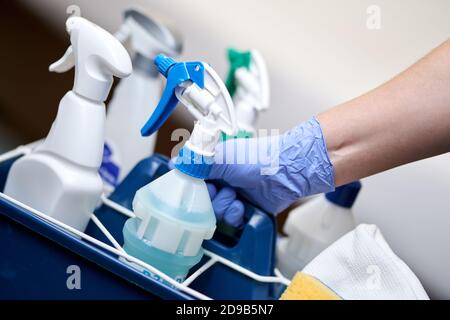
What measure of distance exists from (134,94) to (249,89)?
0.20 metres

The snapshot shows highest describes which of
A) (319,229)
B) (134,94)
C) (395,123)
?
(395,123)

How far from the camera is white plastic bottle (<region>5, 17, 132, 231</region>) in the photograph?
0.58 metres

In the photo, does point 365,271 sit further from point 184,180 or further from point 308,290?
point 184,180

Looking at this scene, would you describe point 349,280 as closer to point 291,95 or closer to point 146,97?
point 146,97

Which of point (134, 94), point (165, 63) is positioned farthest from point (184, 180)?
point (134, 94)

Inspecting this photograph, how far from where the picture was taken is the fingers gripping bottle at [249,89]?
0.84 m

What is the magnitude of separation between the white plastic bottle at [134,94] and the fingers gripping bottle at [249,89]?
0.39 feet

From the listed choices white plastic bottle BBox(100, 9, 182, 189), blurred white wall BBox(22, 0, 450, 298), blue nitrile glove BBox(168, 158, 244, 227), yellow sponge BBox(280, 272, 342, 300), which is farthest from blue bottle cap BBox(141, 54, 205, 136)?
blurred white wall BBox(22, 0, 450, 298)

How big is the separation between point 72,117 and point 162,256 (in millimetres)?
184

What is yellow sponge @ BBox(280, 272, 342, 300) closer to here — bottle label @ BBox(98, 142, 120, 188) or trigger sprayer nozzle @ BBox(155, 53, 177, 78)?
trigger sprayer nozzle @ BBox(155, 53, 177, 78)

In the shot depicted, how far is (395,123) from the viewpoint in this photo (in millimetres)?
617

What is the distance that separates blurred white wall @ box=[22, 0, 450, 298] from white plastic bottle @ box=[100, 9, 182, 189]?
204 mm
